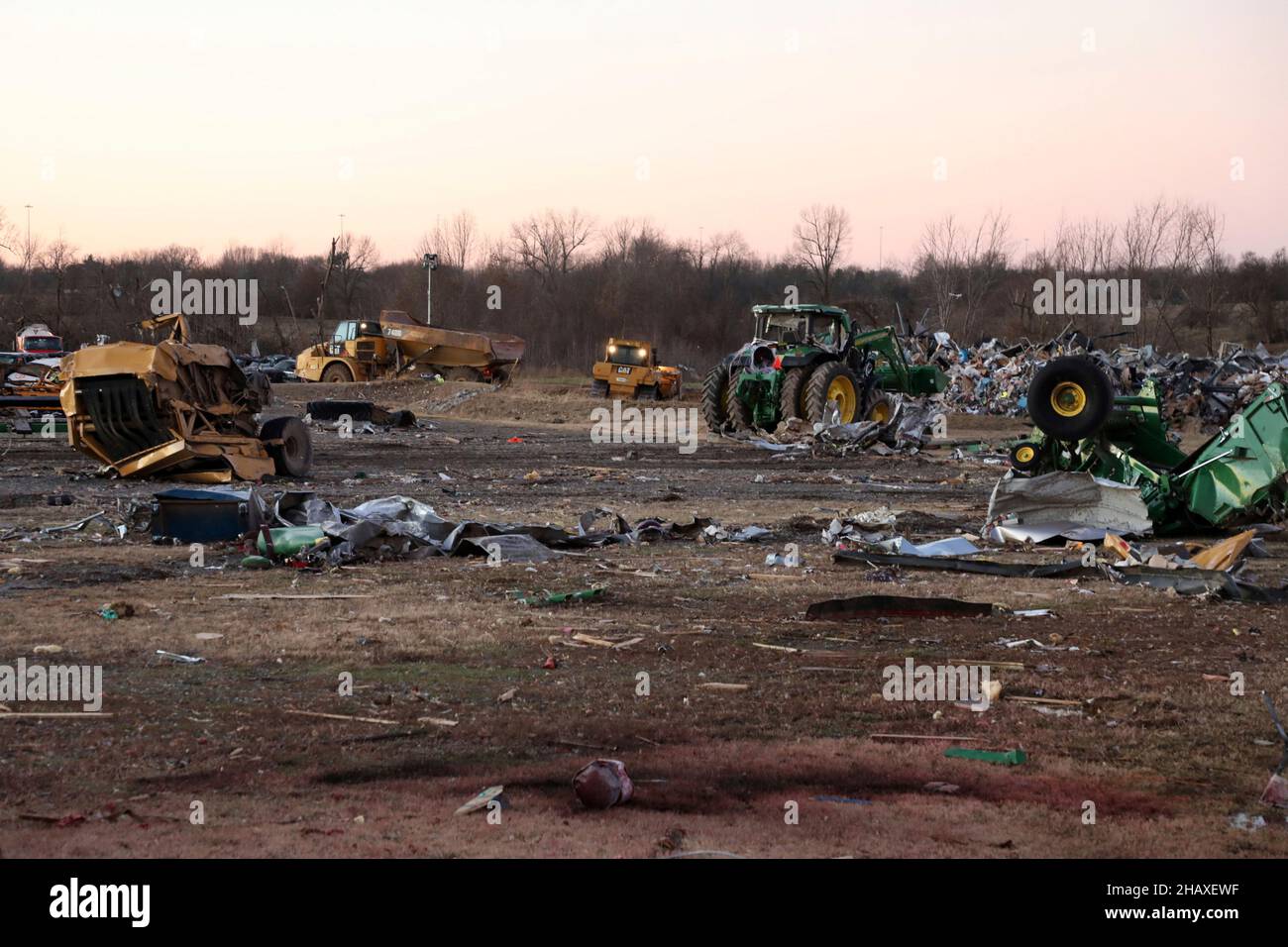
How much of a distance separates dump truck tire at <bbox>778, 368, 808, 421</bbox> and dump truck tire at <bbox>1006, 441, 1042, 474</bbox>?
29.6ft

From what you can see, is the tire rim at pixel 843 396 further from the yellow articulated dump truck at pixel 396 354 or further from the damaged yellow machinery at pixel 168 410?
the yellow articulated dump truck at pixel 396 354

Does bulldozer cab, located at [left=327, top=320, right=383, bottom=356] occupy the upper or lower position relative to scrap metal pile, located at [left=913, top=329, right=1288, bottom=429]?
upper

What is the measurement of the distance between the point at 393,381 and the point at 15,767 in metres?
36.1

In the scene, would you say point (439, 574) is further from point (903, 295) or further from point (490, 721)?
point (903, 295)

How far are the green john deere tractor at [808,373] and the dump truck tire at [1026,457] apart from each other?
8782mm

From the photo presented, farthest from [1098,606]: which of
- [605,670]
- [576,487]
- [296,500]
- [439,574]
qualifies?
[576,487]

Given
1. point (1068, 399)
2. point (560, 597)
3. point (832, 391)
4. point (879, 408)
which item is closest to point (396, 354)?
point (879, 408)

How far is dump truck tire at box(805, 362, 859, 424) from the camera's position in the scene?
2447 cm

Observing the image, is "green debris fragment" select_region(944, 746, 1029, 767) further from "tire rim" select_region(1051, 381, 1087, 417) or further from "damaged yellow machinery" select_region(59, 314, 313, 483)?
"damaged yellow machinery" select_region(59, 314, 313, 483)

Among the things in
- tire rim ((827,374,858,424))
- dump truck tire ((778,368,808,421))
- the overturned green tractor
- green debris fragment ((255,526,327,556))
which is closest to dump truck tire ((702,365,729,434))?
dump truck tire ((778,368,808,421))

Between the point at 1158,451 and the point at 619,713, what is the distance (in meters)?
9.84

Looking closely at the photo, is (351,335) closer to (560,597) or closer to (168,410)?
(168,410)

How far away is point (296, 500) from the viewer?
482 inches

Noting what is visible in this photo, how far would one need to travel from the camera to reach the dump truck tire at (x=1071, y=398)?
13.5 meters
